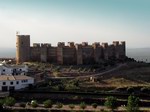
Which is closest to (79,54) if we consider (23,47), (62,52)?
(62,52)

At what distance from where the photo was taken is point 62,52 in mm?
72438

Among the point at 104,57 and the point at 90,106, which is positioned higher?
the point at 104,57

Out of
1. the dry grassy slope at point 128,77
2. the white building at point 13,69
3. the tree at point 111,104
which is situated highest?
the white building at point 13,69

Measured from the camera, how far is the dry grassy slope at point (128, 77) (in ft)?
210

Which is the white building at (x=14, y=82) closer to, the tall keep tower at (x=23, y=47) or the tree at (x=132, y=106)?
the tall keep tower at (x=23, y=47)

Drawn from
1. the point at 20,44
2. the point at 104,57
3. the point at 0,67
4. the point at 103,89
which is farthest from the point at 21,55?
the point at 103,89

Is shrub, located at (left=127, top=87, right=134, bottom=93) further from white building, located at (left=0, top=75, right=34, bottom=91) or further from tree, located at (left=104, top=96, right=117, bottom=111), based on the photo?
white building, located at (left=0, top=75, right=34, bottom=91)

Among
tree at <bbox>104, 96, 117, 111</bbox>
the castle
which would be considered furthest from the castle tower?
tree at <bbox>104, 96, 117, 111</bbox>

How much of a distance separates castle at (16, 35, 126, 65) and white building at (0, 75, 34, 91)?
13.7 meters

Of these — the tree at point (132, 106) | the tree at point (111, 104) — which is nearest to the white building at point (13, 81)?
the tree at point (111, 104)

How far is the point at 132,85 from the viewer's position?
206 feet

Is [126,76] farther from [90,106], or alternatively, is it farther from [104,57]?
[90,106]

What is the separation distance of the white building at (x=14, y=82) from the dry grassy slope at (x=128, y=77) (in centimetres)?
1126

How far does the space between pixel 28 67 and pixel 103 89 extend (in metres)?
15.2
